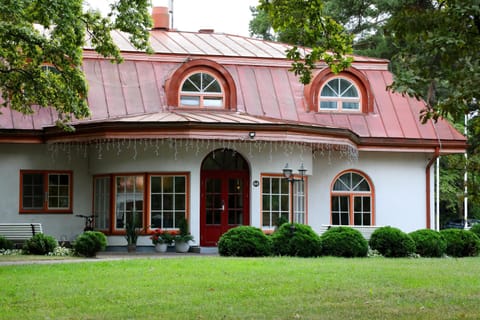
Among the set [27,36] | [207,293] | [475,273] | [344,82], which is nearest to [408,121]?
[344,82]

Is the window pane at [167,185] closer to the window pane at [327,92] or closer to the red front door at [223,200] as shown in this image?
the red front door at [223,200]

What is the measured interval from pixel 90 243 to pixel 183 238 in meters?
3.43

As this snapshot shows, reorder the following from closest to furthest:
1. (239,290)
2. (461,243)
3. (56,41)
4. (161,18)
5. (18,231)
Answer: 1. (239,290)
2. (56,41)
3. (461,243)
4. (18,231)
5. (161,18)

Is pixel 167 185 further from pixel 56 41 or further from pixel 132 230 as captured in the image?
pixel 56 41

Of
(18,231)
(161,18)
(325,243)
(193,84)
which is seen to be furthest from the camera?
(161,18)

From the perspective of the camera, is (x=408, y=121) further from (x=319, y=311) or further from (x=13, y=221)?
(x=319, y=311)

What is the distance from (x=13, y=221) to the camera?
73.6ft

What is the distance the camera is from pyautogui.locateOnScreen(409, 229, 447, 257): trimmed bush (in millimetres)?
19016

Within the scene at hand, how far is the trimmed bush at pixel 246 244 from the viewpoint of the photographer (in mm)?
17750

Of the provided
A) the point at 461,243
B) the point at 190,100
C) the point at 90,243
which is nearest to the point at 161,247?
the point at 90,243

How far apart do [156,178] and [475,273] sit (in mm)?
9553

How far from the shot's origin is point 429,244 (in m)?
19.0

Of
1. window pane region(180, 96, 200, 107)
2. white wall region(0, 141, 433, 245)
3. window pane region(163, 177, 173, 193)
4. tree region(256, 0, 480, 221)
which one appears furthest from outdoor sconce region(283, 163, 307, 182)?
tree region(256, 0, 480, 221)

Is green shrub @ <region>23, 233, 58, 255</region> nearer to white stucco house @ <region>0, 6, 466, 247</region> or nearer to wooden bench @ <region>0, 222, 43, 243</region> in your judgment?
wooden bench @ <region>0, 222, 43, 243</region>
